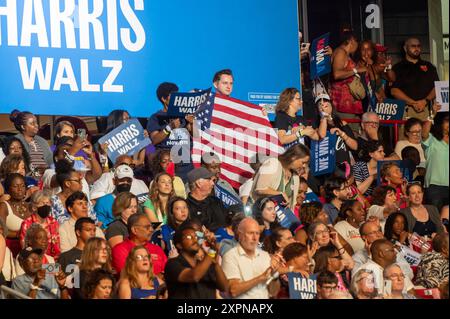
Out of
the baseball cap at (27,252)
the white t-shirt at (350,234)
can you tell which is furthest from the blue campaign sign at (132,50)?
the baseball cap at (27,252)

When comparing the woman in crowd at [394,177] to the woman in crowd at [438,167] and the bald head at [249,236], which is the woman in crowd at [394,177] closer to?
the woman in crowd at [438,167]

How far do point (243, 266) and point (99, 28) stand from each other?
5.30m

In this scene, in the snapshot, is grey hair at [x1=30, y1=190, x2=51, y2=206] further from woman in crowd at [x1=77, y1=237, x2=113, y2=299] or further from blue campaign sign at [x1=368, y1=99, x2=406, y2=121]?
blue campaign sign at [x1=368, y1=99, x2=406, y2=121]

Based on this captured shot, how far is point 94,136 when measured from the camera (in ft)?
53.0

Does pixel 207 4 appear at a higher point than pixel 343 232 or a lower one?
higher

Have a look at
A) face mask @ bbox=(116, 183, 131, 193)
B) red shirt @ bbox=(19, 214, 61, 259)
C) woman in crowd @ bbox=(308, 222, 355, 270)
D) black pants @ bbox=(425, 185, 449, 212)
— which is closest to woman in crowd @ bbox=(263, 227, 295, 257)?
woman in crowd @ bbox=(308, 222, 355, 270)

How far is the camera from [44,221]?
12.6m

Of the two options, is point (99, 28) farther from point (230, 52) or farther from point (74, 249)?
point (74, 249)

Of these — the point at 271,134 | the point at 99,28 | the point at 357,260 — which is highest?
the point at 99,28

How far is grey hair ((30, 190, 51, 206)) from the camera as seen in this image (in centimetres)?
1280

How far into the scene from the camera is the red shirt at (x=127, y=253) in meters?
12.2
